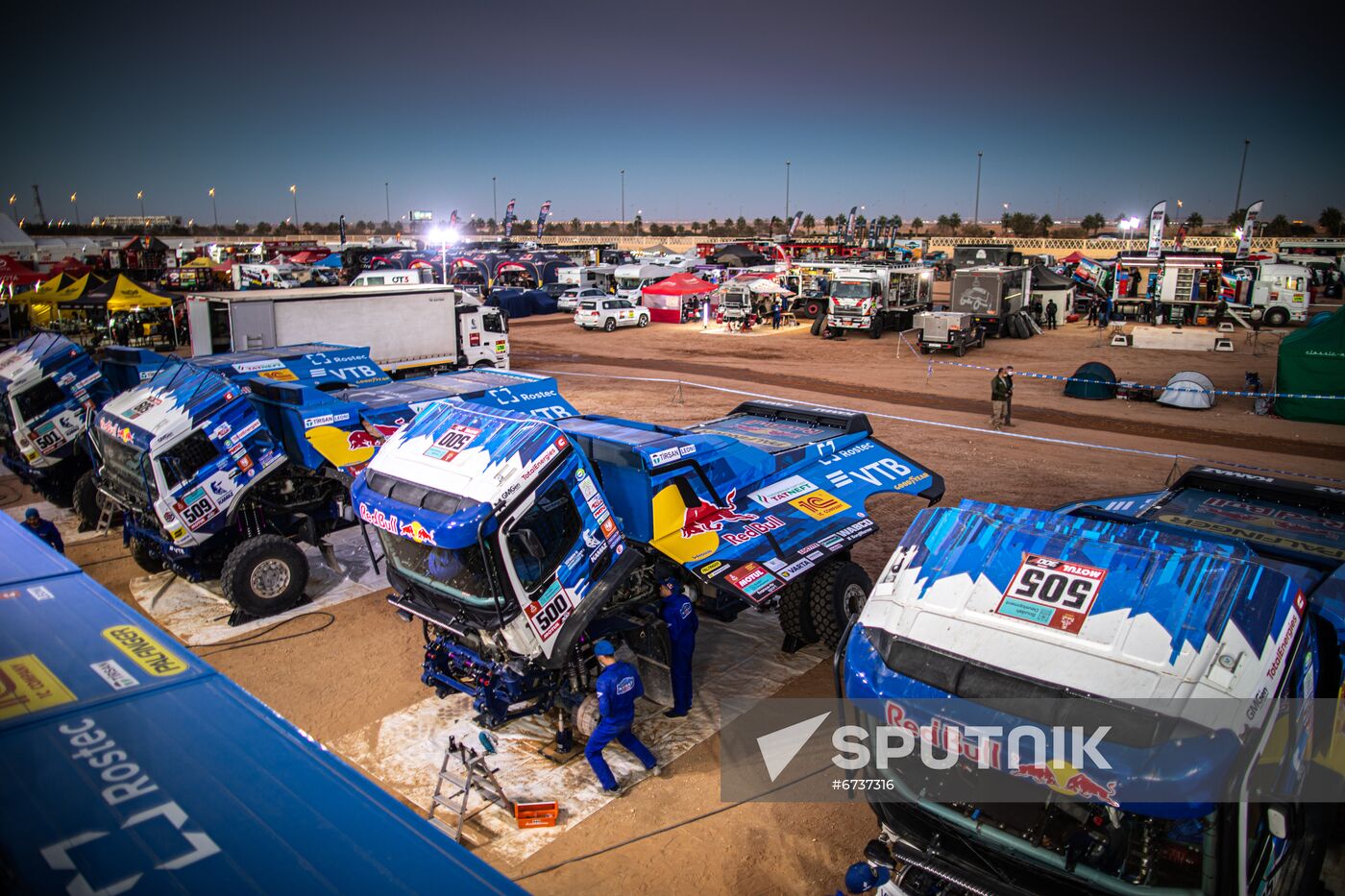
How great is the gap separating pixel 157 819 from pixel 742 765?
5.04m

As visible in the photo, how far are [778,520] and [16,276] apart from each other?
44336 mm

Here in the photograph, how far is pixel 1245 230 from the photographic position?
139 feet

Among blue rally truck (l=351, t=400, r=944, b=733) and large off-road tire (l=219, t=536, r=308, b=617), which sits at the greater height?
blue rally truck (l=351, t=400, r=944, b=733)

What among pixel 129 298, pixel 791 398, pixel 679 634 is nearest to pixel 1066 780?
pixel 679 634

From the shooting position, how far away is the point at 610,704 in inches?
247

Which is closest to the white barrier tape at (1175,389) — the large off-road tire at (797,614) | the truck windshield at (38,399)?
the large off-road tire at (797,614)

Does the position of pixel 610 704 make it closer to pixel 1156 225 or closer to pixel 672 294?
pixel 672 294

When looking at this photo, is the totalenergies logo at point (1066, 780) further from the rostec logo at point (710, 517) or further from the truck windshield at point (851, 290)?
the truck windshield at point (851, 290)

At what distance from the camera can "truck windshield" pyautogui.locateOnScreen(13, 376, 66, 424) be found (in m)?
12.5

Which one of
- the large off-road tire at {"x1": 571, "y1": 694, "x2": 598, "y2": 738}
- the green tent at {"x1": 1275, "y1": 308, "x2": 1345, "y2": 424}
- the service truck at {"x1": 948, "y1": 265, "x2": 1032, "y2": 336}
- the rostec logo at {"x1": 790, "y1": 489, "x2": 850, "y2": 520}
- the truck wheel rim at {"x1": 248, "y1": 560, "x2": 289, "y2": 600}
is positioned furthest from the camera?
the service truck at {"x1": 948, "y1": 265, "x2": 1032, "y2": 336}

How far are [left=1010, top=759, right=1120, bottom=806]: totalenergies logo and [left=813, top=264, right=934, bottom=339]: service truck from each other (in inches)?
1228

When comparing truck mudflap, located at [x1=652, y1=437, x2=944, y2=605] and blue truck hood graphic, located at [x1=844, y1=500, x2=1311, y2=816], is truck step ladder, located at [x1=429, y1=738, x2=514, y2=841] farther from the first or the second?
blue truck hood graphic, located at [x1=844, y1=500, x2=1311, y2=816]

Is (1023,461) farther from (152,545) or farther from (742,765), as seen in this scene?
(152,545)

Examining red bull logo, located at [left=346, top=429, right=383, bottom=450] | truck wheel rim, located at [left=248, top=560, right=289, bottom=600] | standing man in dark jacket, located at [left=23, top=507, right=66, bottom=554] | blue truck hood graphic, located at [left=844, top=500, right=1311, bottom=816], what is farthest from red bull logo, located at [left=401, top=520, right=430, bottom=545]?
standing man in dark jacket, located at [left=23, top=507, right=66, bottom=554]
